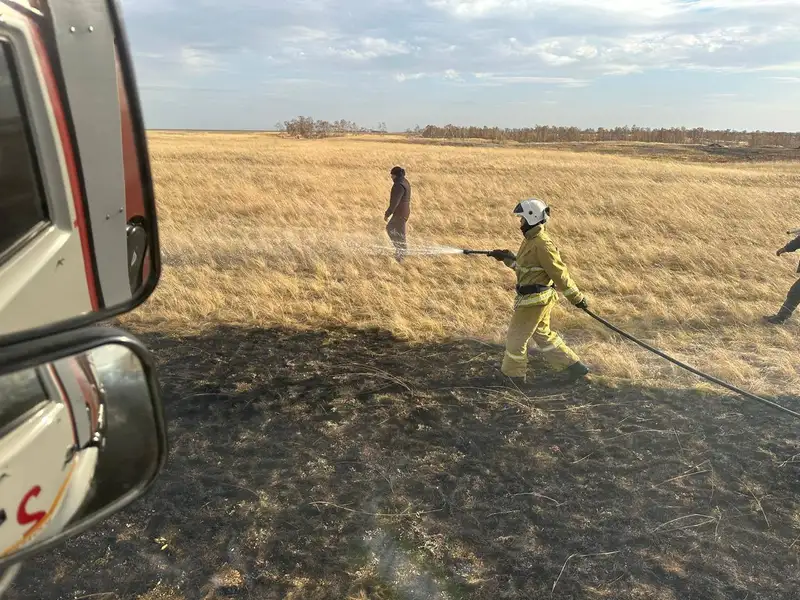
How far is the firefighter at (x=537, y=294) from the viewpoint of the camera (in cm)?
521

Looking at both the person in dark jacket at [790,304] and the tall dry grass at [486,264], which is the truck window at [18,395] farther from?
the person in dark jacket at [790,304]

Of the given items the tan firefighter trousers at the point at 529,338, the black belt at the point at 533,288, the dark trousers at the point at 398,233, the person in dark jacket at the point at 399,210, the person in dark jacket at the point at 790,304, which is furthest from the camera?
the dark trousers at the point at 398,233

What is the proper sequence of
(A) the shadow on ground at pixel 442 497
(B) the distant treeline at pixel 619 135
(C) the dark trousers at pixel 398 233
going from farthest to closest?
(B) the distant treeline at pixel 619 135, (C) the dark trousers at pixel 398 233, (A) the shadow on ground at pixel 442 497

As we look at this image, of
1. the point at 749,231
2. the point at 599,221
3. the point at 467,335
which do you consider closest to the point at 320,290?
the point at 467,335

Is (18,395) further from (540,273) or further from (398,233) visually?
(398,233)

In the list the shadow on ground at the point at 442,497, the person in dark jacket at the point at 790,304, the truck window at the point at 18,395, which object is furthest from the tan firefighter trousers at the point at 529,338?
the truck window at the point at 18,395

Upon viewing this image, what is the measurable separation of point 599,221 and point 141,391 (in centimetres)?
1401

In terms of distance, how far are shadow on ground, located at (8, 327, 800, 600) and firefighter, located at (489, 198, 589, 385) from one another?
0.27 meters

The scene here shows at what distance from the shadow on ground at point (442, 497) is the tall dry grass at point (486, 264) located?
1.39 m

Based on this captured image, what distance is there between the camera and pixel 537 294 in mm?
5375

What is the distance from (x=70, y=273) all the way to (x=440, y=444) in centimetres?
352

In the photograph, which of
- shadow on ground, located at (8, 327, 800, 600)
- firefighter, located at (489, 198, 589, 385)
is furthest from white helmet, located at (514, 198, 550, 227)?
shadow on ground, located at (8, 327, 800, 600)

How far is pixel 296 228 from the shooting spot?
12766mm

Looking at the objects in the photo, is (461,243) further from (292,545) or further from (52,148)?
(52,148)
